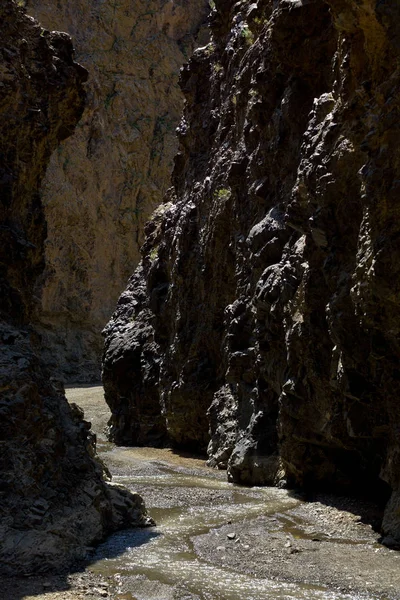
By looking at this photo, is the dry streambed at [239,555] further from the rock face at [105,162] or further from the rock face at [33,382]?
the rock face at [105,162]

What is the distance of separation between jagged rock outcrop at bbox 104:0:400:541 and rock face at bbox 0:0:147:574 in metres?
4.46

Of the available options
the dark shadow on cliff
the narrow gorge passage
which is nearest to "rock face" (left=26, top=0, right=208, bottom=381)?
the narrow gorge passage

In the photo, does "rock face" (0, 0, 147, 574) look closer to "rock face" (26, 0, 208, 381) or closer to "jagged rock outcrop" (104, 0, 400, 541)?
"jagged rock outcrop" (104, 0, 400, 541)

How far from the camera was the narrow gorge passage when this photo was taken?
851 cm

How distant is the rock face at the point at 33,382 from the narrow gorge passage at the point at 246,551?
0.69m

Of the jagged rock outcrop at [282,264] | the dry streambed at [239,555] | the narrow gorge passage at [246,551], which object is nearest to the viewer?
the dry streambed at [239,555]

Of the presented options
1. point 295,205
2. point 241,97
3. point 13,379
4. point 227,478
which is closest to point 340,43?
point 295,205

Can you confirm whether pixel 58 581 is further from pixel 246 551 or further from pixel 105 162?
pixel 105 162

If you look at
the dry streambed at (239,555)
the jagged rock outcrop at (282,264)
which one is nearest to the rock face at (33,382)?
the dry streambed at (239,555)

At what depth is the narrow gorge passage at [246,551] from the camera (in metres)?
8.51

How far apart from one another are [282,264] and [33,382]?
7382 mm

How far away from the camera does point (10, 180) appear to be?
13.8 metres

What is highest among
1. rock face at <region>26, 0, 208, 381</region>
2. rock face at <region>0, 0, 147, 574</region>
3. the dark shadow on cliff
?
rock face at <region>26, 0, 208, 381</region>

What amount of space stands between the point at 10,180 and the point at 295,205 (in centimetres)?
572
